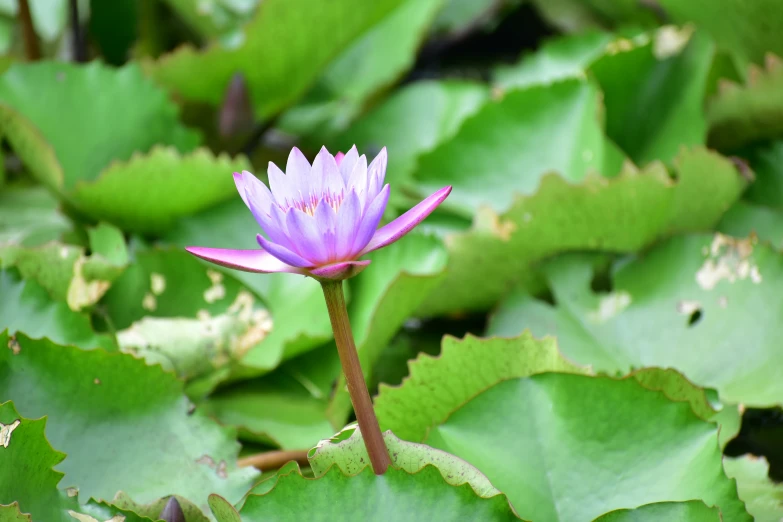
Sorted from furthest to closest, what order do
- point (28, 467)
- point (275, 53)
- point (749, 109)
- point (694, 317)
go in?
point (275, 53)
point (749, 109)
point (694, 317)
point (28, 467)

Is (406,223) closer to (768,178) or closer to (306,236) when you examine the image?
(306,236)

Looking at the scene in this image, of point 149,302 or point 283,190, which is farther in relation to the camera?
point 149,302

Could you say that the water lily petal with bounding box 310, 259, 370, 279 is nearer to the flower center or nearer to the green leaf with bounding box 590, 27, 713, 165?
the flower center

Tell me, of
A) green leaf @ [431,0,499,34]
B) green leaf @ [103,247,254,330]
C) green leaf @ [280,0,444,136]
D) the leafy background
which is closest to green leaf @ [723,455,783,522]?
the leafy background

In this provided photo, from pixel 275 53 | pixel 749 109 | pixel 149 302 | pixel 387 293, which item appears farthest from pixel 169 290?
pixel 749 109

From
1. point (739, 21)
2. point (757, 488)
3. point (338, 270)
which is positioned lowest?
point (757, 488)

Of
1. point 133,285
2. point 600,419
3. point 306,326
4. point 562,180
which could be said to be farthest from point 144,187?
point 600,419
